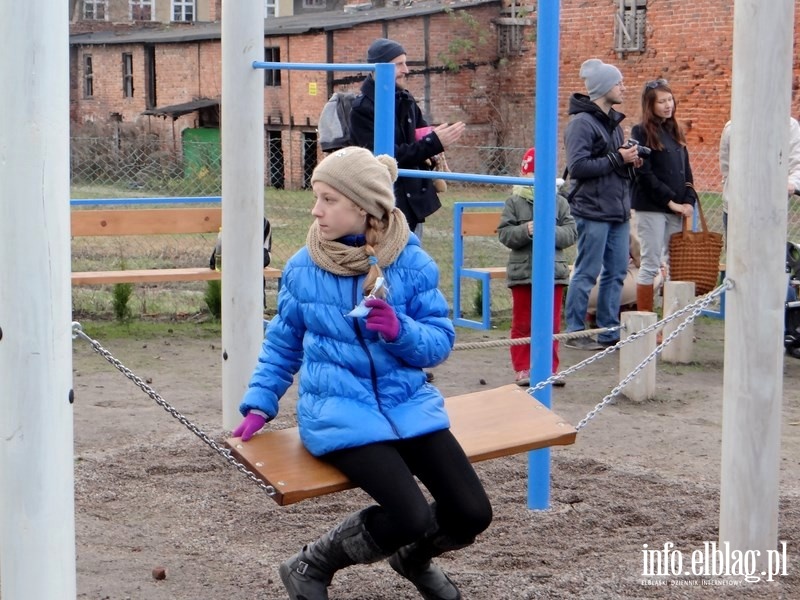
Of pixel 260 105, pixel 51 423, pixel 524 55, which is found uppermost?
pixel 524 55

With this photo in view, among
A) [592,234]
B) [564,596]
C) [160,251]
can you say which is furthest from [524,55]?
[564,596]

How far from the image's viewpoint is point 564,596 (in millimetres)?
3965

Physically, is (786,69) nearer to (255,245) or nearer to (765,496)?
(765,496)

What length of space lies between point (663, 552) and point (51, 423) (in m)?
2.32

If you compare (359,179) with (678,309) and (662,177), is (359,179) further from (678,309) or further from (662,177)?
(662,177)

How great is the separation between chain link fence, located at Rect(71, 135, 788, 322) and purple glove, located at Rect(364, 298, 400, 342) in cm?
661

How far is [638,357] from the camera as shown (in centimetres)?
697

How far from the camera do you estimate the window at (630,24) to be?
90.0ft

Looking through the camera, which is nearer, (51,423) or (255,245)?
(51,423)

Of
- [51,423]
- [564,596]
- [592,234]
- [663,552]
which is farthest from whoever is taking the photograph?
[592,234]

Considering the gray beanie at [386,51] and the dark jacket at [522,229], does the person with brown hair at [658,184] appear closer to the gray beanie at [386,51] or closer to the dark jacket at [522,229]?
the dark jacket at [522,229]

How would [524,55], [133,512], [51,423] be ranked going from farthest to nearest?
[524,55]
[133,512]
[51,423]

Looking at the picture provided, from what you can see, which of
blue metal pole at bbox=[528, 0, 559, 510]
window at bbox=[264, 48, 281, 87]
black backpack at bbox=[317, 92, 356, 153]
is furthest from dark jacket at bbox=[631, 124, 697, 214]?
window at bbox=[264, 48, 281, 87]

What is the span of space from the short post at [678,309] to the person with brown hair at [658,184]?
0.45 m
